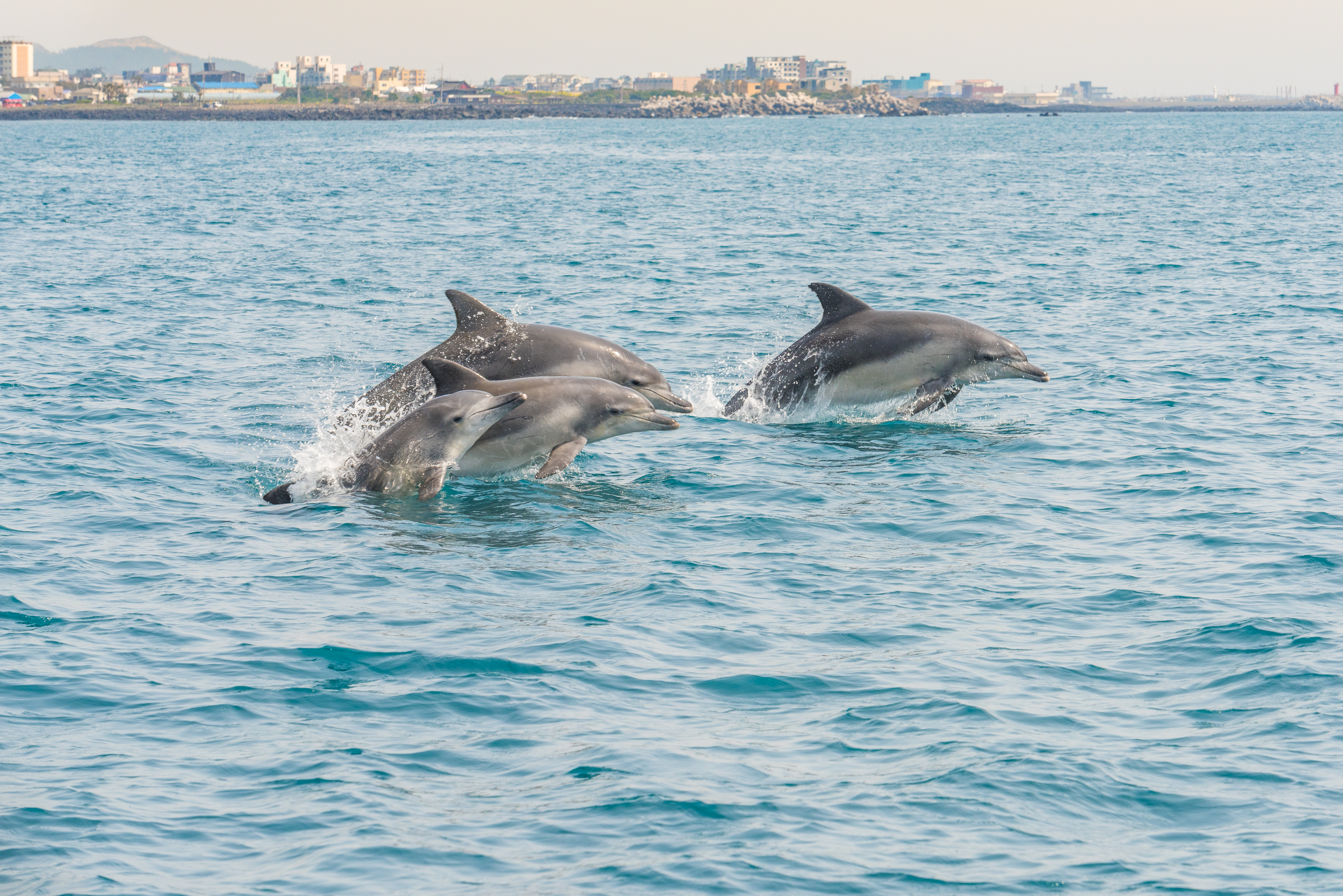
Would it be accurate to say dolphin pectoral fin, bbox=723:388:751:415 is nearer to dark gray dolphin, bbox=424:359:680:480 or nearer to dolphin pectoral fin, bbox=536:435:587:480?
dark gray dolphin, bbox=424:359:680:480

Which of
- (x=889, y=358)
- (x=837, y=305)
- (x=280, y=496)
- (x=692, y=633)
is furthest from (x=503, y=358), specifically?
(x=692, y=633)

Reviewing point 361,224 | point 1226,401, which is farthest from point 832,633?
point 361,224

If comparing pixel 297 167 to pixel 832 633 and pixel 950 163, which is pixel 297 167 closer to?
pixel 950 163

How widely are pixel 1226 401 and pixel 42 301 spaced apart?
23976 millimetres

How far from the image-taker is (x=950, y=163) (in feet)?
351

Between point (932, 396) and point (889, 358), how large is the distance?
27.7 inches

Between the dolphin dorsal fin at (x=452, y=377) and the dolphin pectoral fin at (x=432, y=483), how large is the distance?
2.68 feet

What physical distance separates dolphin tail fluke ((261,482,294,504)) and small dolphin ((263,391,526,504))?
58 mm

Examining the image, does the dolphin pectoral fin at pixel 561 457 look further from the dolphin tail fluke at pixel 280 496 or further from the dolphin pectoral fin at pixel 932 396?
the dolphin pectoral fin at pixel 932 396

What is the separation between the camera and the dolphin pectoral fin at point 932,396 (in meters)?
17.4

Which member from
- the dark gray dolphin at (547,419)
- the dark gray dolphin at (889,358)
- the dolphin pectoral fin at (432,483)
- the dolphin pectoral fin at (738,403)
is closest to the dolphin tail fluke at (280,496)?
the dolphin pectoral fin at (432,483)

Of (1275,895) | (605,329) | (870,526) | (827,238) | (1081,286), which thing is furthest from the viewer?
(827,238)

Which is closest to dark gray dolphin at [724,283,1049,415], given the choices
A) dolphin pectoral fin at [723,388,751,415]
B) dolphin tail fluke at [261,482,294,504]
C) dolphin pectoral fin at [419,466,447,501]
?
dolphin pectoral fin at [723,388,751,415]

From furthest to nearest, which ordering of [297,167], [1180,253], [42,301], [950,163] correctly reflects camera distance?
[950,163], [297,167], [1180,253], [42,301]
